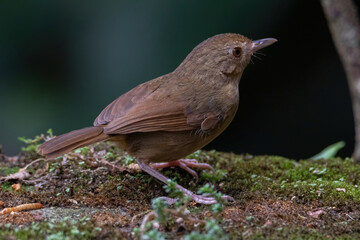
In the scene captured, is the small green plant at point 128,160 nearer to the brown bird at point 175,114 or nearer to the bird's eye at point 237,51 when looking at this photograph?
the brown bird at point 175,114

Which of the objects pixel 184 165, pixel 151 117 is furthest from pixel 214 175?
pixel 151 117

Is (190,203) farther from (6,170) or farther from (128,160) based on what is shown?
(6,170)

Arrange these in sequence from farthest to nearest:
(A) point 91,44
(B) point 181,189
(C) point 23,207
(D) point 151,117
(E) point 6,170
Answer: (A) point 91,44, (E) point 6,170, (D) point 151,117, (B) point 181,189, (C) point 23,207

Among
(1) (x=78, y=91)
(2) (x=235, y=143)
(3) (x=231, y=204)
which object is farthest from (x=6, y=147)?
(3) (x=231, y=204)

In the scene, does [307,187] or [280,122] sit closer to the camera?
[307,187]

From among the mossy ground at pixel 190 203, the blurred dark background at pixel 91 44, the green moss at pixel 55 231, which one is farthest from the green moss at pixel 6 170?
the blurred dark background at pixel 91 44

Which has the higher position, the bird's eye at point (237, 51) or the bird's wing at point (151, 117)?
the bird's eye at point (237, 51)

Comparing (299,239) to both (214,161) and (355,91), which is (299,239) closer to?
(214,161)
